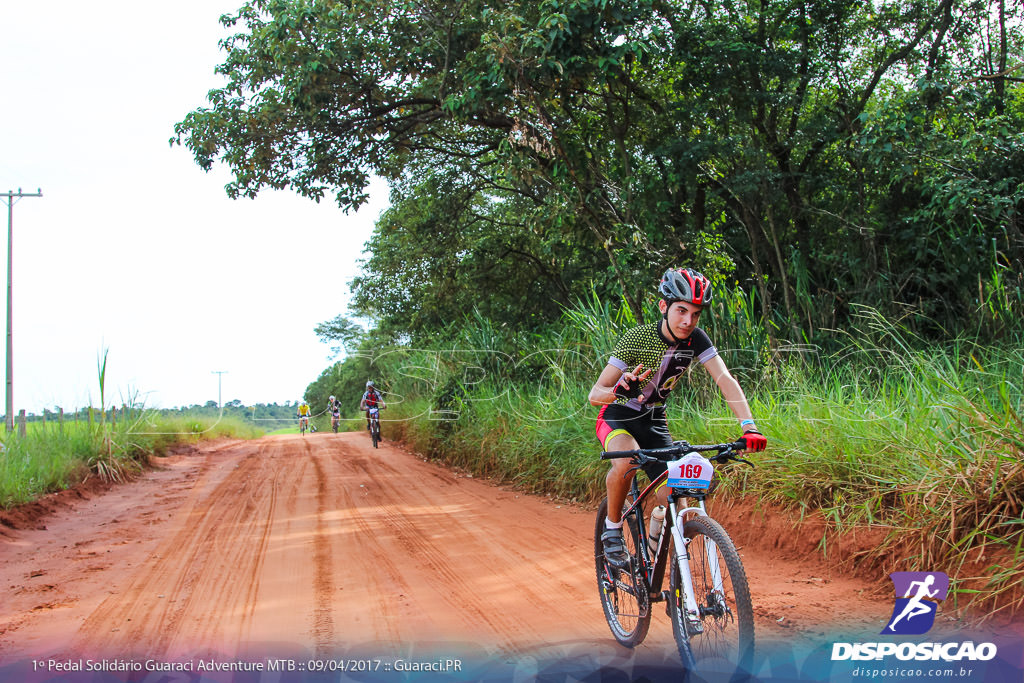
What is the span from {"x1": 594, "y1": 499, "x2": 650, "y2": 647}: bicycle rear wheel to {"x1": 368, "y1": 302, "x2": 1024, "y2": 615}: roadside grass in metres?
1.83

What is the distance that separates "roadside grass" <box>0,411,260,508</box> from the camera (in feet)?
29.0

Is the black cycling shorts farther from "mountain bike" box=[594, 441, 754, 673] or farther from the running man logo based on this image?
the running man logo

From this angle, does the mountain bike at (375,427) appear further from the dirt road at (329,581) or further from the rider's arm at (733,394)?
the rider's arm at (733,394)

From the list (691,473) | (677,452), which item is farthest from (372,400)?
(691,473)

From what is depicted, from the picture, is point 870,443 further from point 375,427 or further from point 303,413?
point 303,413

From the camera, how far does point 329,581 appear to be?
5363 millimetres

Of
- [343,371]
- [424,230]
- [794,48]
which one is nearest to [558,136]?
[794,48]

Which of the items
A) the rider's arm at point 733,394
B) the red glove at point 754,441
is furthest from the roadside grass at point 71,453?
the red glove at point 754,441

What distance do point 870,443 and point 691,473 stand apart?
2762 mm

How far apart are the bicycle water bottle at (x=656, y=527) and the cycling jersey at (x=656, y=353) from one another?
0.65m

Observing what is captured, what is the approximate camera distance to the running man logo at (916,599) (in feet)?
12.9


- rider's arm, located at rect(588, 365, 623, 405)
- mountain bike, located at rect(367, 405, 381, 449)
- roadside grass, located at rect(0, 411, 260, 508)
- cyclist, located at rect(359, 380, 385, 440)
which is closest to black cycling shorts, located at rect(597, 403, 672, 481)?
rider's arm, located at rect(588, 365, 623, 405)

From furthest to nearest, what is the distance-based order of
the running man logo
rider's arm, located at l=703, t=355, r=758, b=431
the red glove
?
the running man logo → rider's arm, located at l=703, t=355, r=758, b=431 → the red glove

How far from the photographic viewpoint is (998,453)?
431 cm
